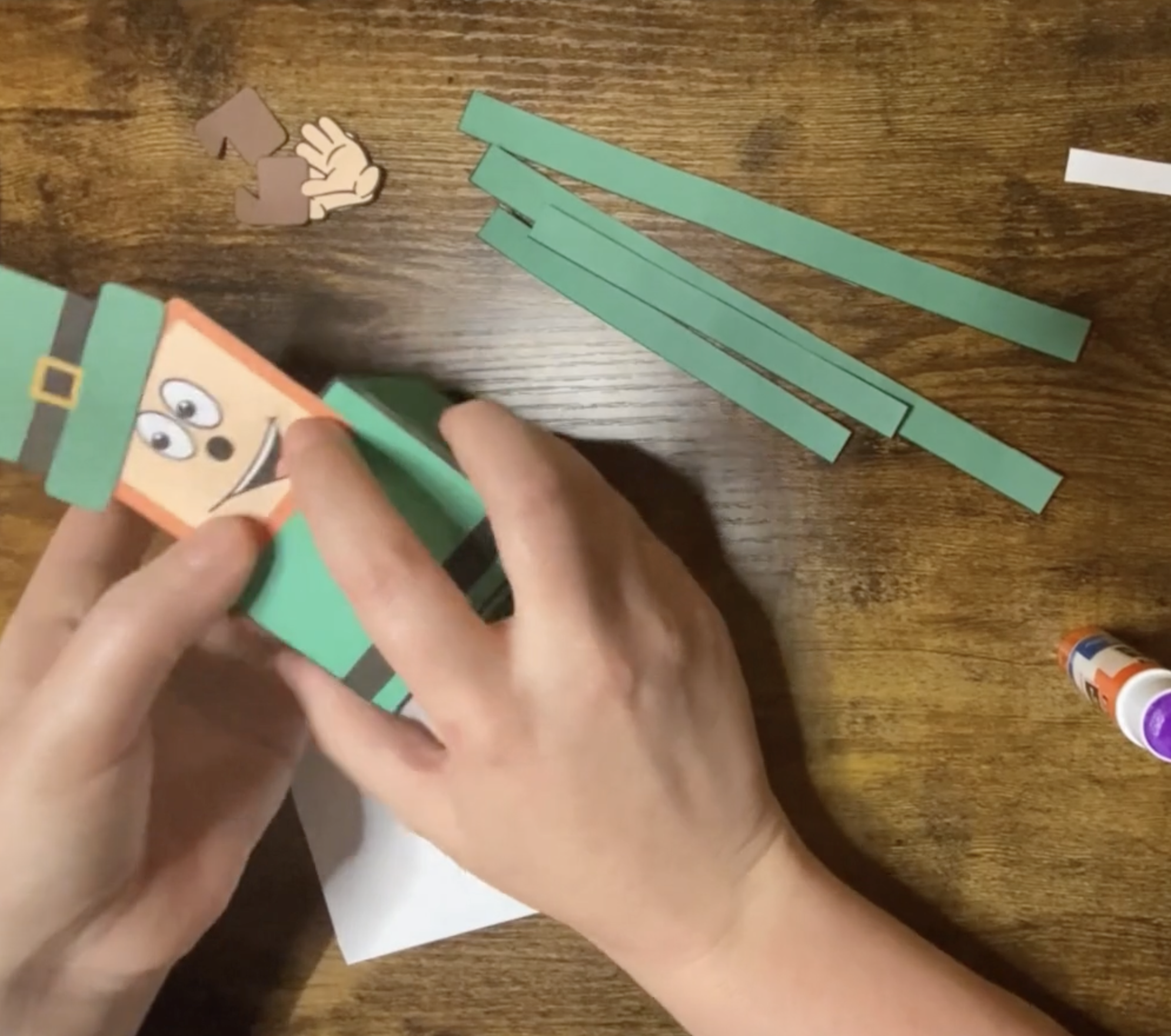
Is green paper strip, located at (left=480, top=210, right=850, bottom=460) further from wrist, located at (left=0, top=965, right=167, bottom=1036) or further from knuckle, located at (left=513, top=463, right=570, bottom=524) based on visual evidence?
wrist, located at (left=0, top=965, right=167, bottom=1036)

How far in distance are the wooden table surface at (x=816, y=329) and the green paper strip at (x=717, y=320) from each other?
2 cm

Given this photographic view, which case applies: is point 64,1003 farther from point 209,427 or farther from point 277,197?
point 277,197

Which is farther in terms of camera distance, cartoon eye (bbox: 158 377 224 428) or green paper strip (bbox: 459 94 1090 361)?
green paper strip (bbox: 459 94 1090 361)

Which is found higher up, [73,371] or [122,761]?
[73,371]

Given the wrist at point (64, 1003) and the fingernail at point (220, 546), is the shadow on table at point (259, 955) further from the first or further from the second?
the fingernail at point (220, 546)

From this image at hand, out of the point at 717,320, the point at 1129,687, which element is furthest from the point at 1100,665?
the point at 717,320

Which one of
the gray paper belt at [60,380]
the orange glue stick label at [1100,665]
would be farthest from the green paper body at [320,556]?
the orange glue stick label at [1100,665]

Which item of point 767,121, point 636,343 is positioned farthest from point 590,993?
point 767,121

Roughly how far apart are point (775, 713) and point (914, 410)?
0.17m

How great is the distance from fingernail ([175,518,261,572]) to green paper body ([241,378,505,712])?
17 millimetres

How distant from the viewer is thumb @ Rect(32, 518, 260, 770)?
0.48 metres

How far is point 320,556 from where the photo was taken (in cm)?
51

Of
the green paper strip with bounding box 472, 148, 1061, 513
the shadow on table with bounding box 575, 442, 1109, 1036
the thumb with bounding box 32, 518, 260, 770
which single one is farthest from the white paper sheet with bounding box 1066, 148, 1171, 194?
the thumb with bounding box 32, 518, 260, 770

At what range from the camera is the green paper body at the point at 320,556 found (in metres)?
0.52
